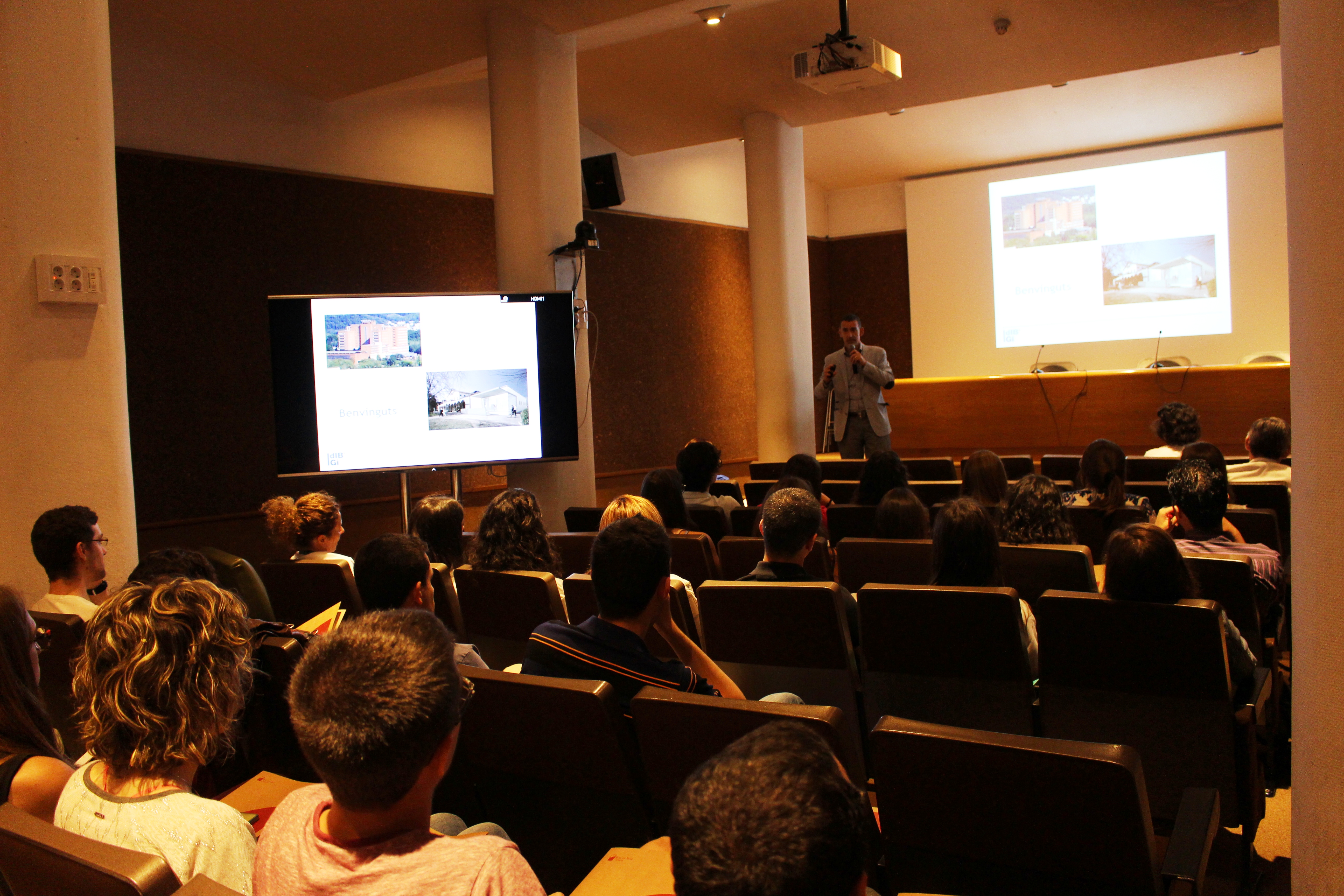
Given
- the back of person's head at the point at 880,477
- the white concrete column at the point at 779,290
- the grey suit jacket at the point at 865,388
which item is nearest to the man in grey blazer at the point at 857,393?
the grey suit jacket at the point at 865,388

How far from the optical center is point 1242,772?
7.11 feet

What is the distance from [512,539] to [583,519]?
5.09 feet

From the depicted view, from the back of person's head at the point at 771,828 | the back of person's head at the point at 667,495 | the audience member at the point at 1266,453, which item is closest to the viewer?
the back of person's head at the point at 771,828

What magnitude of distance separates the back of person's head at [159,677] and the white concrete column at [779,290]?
6.98 metres

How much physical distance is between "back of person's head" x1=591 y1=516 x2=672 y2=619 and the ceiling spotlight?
15.9 feet

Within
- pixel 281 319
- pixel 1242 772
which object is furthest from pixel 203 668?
pixel 281 319

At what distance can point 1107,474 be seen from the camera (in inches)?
154

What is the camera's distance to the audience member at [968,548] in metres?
2.56

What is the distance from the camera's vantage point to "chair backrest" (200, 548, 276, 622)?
3.17 meters

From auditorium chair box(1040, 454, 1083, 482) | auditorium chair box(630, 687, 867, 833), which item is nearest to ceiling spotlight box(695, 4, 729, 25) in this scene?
auditorium chair box(1040, 454, 1083, 482)

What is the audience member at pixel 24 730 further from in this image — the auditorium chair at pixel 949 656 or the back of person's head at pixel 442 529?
the back of person's head at pixel 442 529

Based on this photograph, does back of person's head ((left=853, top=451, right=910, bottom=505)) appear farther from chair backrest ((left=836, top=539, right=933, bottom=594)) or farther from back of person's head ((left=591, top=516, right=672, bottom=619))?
back of person's head ((left=591, top=516, right=672, bottom=619))

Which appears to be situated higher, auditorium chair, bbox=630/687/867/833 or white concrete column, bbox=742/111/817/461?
white concrete column, bbox=742/111/817/461

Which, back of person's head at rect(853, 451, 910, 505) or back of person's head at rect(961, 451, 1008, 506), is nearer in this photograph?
back of person's head at rect(961, 451, 1008, 506)
